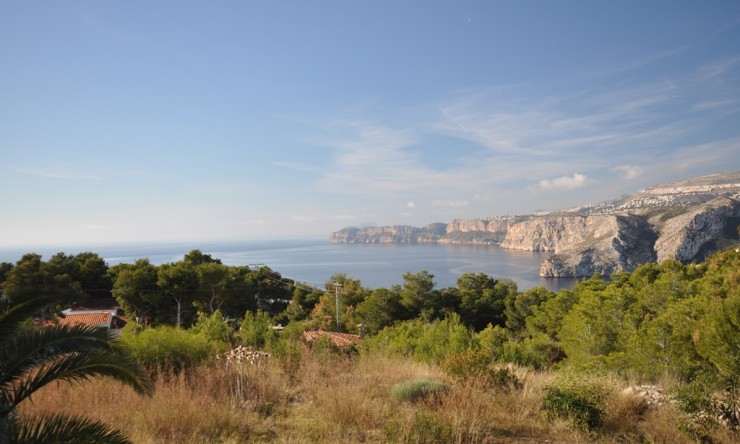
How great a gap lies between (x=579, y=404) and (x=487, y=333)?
11488mm

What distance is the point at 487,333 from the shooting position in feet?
49.9

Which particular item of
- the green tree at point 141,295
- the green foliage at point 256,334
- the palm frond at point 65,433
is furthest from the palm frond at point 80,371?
the green tree at point 141,295

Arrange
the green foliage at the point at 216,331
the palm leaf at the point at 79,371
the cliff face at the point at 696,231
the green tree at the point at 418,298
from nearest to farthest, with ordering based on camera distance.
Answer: the palm leaf at the point at 79,371 → the green foliage at the point at 216,331 → the green tree at the point at 418,298 → the cliff face at the point at 696,231

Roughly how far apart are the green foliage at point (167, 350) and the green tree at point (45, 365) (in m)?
2.36

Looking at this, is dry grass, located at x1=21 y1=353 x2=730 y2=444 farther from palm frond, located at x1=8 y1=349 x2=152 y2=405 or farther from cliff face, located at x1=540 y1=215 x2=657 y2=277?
cliff face, located at x1=540 y1=215 x2=657 y2=277

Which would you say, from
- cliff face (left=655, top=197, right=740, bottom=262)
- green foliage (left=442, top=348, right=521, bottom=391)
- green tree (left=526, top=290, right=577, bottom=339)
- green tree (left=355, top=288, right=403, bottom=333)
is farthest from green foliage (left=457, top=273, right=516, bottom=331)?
cliff face (left=655, top=197, right=740, bottom=262)

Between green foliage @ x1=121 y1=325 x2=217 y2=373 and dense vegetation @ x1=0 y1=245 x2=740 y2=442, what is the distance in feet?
0.06

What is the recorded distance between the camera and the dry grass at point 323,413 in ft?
12.2

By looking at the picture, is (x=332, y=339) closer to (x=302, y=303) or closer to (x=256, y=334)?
(x=256, y=334)

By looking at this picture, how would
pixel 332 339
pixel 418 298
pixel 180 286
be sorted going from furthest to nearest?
pixel 418 298 < pixel 180 286 < pixel 332 339

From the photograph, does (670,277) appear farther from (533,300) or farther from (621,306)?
(533,300)

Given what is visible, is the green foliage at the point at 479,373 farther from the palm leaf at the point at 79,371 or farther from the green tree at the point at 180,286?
the green tree at the point at 180,286

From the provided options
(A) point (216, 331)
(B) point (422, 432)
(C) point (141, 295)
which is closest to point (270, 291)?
(C) point (141, 295)

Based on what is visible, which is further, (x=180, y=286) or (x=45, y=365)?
(x=180, y=286)
